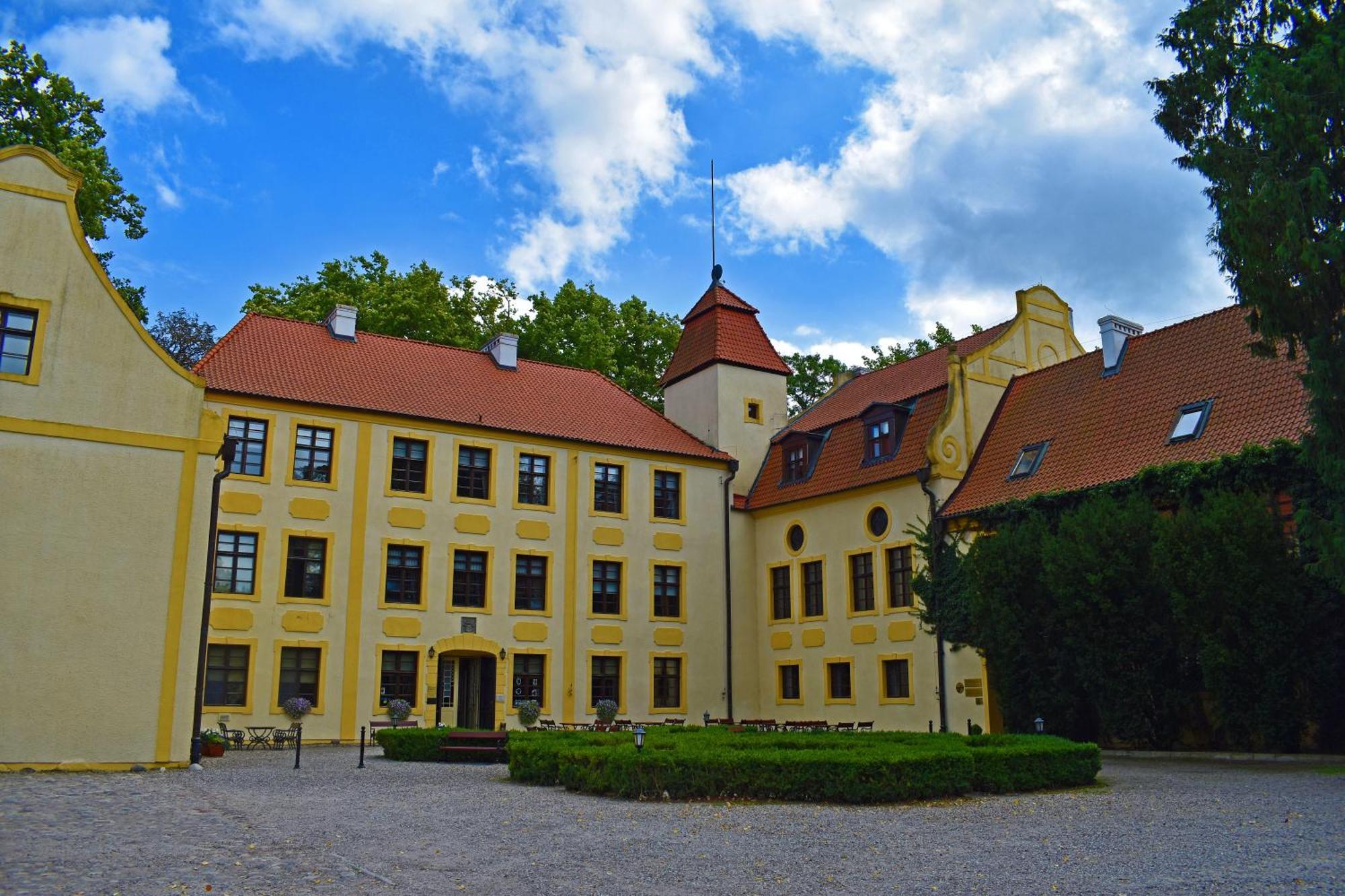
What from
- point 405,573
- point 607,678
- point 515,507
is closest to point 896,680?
point 607,678

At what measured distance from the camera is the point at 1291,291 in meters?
15.0

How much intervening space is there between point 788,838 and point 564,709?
1931 centimetres

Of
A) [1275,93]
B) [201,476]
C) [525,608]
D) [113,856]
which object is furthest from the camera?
[525,608]

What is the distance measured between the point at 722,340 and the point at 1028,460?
37.9ft

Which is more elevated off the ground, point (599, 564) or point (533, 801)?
point (599, 564)

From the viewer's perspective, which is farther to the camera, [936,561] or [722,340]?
[722,340]

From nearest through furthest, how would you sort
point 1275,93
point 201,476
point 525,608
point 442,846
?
point 442,846 → point 1275,93 → point 201,476 → point 525,608

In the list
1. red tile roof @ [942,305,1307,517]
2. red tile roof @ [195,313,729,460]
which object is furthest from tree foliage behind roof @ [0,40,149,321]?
red tile roof @ [942,305,1307,517]

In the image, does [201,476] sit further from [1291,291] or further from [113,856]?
[1291,291]

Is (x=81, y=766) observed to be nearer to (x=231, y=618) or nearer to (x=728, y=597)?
(x=231, y=618)

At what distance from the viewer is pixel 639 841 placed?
10336mm

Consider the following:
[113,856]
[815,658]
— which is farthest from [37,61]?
[113,856]

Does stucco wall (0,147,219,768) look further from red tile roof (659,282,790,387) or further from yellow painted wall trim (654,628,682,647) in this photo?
red tile roof (659,282,790,387)

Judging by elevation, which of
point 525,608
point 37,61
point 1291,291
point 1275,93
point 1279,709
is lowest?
point 1279,709
